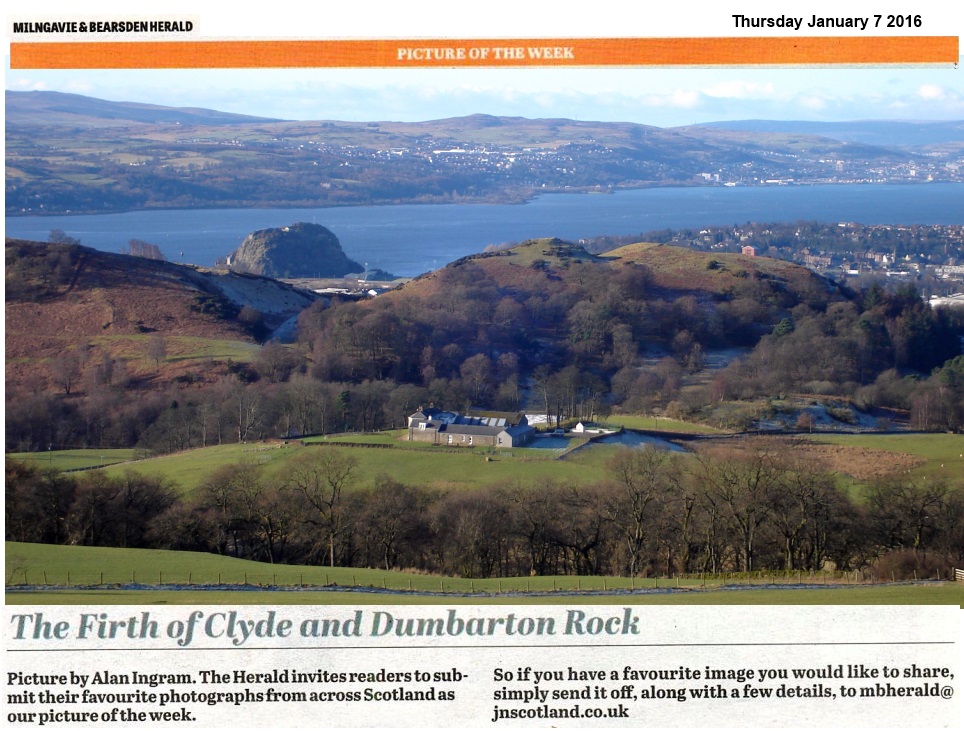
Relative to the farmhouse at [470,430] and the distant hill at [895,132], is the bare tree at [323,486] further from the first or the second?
the distant hill at [895,132]

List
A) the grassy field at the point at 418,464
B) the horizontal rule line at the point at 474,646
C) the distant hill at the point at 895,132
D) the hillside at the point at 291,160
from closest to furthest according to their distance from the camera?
the horizontal rule line at the point at 474,646
the grassy field at the point at 418,464
the hillside at the point at 291,160
the distant hill at the point at 895,132

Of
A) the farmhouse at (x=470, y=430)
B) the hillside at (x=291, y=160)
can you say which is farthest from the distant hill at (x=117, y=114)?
the farmhouse at (x=470, y=430)

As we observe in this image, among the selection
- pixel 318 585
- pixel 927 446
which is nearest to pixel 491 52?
pixel 318 585

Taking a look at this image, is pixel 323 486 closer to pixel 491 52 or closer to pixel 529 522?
pixel 529 522

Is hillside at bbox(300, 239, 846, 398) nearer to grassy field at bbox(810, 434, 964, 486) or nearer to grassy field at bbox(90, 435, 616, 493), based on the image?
grassy field at bbox(810, 434, 964, 486)

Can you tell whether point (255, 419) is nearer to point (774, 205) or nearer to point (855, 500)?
point (855, 500)

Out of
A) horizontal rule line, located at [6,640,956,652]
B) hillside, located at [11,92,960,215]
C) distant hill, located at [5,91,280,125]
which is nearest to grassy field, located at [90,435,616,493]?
horizontal rule line, located at [6,640,956,652]
